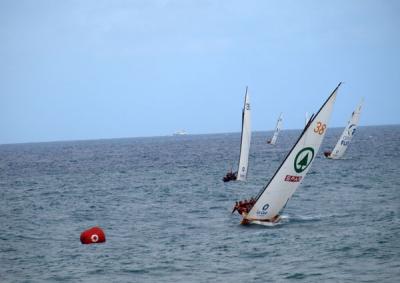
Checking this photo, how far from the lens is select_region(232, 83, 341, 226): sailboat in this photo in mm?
30641

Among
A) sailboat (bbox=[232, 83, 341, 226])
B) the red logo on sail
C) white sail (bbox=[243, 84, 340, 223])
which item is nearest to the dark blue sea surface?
sailboat (bbox=[232, 83, 341, 226])

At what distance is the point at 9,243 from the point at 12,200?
79.3ft

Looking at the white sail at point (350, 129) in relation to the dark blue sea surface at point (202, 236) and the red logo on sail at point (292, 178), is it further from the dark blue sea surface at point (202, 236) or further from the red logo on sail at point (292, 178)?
the red logo on sail at point (292, 178)

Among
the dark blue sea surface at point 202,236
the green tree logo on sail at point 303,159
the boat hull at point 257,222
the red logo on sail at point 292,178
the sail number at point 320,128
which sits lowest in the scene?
the dark blue sea surface at point 202,236

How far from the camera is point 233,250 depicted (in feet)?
91.5

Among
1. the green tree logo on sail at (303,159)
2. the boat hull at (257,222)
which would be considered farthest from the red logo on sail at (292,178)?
the boat hull at (257,222)

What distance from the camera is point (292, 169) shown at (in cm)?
3262

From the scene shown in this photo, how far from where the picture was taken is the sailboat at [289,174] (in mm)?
30641

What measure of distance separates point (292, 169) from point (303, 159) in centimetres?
99

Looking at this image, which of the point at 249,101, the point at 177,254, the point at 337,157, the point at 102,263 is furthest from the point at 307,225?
the point at 337,157

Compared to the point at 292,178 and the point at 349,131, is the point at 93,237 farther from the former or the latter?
the point at 349,131

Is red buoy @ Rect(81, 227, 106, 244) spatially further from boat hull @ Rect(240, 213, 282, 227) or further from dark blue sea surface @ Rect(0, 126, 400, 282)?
boat hull @ Rect(240, 213, 282, 227)

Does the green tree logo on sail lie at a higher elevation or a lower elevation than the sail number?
lower

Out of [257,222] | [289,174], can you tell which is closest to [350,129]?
[257,222]
